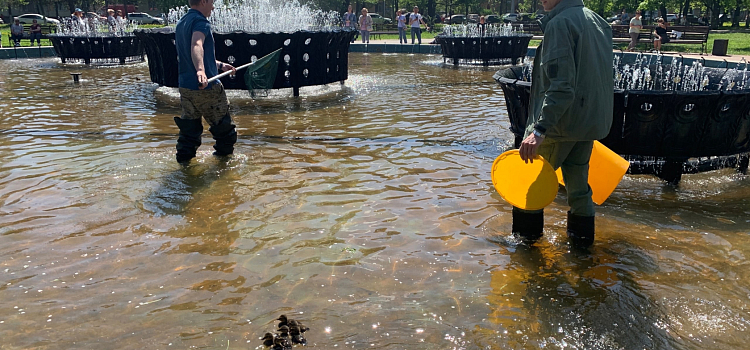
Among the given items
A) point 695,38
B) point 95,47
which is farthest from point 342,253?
point 695,38

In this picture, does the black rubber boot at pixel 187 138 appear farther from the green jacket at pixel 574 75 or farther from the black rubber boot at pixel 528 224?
the green jacket at pixel 574 75

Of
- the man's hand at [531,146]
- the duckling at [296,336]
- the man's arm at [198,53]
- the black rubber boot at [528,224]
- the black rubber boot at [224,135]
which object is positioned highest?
the man's arm at [198,53]

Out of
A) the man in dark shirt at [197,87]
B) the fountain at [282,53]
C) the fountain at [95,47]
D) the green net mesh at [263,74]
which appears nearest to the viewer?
the man in dark shirt at [197,87]

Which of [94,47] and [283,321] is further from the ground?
[94,47]

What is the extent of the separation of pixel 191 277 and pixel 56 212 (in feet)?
6.45

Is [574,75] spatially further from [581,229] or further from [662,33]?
[662,33]

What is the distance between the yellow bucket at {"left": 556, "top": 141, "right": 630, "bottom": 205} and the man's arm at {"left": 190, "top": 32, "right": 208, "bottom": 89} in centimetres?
352

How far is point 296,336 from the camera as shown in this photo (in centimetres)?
314

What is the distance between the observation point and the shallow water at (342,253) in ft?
10.8

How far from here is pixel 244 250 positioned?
4363 millimetres

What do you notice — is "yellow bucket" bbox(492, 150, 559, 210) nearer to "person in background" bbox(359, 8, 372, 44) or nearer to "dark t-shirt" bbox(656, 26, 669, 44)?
"dark t-shirt" bbox(656, 26, 669, 44)

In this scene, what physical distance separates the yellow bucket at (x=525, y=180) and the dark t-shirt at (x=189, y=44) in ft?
11.8

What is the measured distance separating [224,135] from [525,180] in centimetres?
385

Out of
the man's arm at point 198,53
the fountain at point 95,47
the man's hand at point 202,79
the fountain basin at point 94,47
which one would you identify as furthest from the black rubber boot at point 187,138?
the fountain basin at point 94,47
